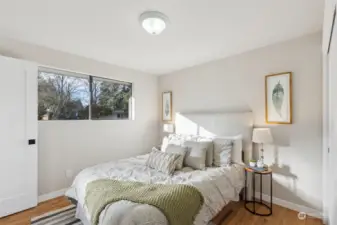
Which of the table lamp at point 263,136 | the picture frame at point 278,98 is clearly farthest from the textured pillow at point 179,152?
the picture frame at point 278,98

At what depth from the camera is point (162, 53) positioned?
126 inches

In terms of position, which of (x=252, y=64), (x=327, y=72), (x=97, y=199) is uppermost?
(x=252, y=64)

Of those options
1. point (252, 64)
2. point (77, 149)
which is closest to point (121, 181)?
point (77, 149)

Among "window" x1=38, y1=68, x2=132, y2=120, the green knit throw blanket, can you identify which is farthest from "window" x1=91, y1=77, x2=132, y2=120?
the green knit throw blanket

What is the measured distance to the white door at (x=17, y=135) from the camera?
2475 mm

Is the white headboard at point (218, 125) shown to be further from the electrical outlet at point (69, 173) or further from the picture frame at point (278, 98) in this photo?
the electrical outlet at point (69, 173)

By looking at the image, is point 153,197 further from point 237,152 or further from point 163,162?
point 237,152

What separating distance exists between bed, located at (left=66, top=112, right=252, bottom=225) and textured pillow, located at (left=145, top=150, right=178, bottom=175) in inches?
2.7

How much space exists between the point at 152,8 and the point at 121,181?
71.2 inches

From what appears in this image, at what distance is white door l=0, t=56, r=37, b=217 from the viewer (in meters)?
2.47

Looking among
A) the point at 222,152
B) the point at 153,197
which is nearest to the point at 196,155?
the point at 222,152

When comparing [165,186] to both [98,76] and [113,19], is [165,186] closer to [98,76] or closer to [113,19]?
[113,19]

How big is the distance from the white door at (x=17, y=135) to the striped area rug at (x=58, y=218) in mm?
395

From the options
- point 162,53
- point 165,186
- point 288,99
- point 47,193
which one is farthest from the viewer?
point 162,53
